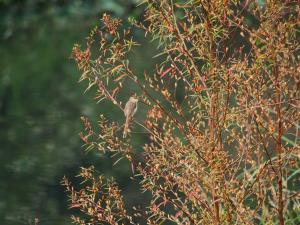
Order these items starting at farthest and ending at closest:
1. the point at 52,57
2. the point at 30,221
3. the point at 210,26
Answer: the point at 52,57 → the point at 30,221 → the point at 210,26

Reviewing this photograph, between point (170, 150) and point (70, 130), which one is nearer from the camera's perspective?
point (170, 150)

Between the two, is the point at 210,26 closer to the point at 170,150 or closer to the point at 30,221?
the point at 170,150

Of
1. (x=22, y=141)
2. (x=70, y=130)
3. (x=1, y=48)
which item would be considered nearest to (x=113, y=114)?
(x=70, y=130)

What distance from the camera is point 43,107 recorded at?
11.6m

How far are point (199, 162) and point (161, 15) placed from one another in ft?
1.97

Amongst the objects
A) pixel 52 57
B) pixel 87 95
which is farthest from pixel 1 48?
pixel 87 95

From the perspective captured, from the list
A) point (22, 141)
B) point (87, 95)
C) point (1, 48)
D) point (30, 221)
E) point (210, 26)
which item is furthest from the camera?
point (1, 48)

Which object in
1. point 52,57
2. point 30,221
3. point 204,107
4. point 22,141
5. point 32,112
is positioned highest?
point 52,57

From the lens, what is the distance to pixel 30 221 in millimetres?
6973

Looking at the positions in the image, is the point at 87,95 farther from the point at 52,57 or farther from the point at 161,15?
the point at 161,15

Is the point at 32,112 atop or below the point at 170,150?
atop

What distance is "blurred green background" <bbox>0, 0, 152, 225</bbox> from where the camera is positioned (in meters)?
7.85

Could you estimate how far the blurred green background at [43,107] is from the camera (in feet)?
25.7

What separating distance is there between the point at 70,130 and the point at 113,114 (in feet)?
2.02
